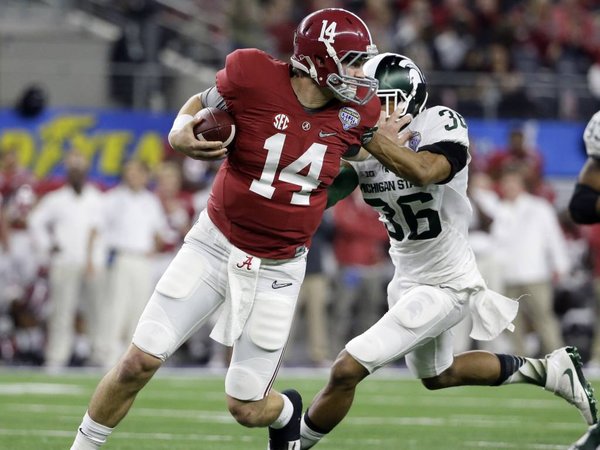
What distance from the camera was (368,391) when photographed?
10148 mm

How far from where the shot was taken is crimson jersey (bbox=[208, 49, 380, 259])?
5250 millimetres

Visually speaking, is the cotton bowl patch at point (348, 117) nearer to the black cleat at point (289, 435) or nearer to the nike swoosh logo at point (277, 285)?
the nike swoosh logo at point (277, 285)

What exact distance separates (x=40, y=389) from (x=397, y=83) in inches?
199

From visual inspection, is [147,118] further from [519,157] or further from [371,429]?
[371,429]

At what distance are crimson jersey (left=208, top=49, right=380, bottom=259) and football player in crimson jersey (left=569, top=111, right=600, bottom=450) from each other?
1154 millimetres

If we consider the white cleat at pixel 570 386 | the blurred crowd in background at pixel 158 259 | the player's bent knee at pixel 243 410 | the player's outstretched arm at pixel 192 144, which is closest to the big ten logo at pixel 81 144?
the blurred crowd in background at pixel 158 259

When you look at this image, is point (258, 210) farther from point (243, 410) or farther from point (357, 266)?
point (357, 266)

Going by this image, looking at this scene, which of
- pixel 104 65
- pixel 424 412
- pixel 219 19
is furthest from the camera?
pixel 219 19

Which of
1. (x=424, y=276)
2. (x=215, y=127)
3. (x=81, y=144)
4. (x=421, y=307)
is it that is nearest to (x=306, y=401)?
(x=424, y=276)

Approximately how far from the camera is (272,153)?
17.2 ft

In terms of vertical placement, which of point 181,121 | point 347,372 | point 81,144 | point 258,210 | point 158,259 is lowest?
point 158,259

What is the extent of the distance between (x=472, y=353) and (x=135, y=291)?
641 centimetres

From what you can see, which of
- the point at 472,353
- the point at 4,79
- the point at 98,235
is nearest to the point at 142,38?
the point at 4,79

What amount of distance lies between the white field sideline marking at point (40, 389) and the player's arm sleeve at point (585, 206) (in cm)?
481
